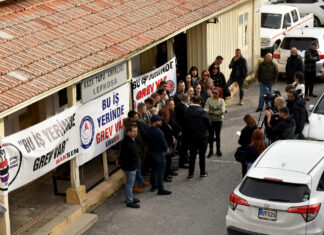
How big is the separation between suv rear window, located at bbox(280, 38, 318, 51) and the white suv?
11647mm

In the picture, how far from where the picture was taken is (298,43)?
2166 cm

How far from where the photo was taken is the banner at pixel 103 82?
1238cm

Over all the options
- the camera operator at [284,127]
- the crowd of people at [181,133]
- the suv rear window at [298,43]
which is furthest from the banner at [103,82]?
the suv rear window at [298,43]

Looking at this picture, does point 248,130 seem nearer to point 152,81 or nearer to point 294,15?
point 152,81

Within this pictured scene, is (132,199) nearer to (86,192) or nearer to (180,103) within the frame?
(86,192)

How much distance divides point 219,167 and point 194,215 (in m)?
2.59

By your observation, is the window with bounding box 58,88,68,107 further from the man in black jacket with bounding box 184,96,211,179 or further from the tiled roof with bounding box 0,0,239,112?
the man in black jacket with bounding box 184,96,211,179

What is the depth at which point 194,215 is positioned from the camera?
12133 mm

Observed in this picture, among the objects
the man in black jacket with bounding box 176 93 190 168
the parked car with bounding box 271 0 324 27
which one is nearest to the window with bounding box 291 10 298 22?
the parked car with bounding box 271 0 324 27

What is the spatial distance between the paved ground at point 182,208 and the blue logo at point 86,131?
4.31 feet

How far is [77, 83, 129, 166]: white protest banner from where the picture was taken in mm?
12484

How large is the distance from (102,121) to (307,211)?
511cm

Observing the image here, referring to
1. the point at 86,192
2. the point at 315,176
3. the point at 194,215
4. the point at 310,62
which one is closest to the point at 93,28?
the point at 86,192

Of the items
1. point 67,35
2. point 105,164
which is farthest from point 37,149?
point 67,35
